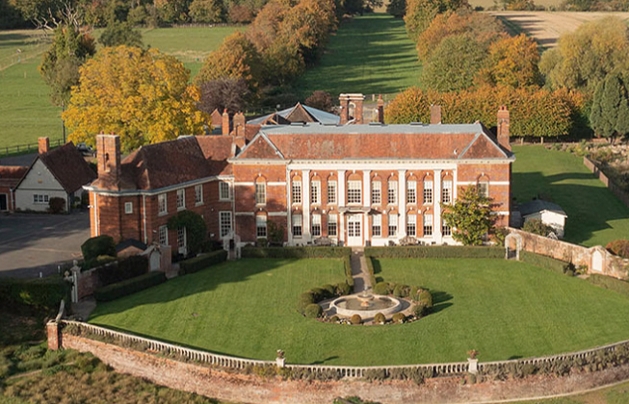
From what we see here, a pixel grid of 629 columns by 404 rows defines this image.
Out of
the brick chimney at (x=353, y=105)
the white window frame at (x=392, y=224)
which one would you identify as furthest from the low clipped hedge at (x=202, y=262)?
the brick chimney at (x=353, y=105)

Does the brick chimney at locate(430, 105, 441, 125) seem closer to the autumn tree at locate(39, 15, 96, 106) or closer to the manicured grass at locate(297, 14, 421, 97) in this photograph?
the autumn tree at locate(39, 15, 96, 106)

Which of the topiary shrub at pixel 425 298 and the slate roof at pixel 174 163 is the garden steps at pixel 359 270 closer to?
the topiary shrub at pixel 425 298

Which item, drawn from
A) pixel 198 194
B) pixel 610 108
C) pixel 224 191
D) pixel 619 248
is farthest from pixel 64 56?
pixel 619 248

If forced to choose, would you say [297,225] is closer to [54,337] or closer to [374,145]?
[374,145]

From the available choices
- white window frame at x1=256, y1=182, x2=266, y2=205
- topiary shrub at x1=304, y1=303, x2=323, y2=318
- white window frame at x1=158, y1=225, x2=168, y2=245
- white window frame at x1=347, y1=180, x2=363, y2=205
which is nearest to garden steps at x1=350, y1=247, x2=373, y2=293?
white window frame at x1=347, y1=180, x2=363, y2=205

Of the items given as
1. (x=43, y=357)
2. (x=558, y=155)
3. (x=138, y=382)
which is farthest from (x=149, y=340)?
(x=558, y=155)

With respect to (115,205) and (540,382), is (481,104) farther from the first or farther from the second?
(540,382)
